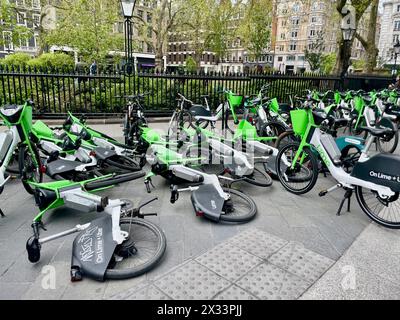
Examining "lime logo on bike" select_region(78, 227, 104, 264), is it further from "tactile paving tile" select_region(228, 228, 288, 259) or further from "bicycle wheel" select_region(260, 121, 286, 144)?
"bicycle wheel" select_region(260, 121, 286, 144)

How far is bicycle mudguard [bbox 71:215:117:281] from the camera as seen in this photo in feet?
7.58

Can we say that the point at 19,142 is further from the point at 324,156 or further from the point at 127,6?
the point at 127,6

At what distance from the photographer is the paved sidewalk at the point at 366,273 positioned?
2242 mm

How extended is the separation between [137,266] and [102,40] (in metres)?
14.4

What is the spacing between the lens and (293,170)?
14.4ft

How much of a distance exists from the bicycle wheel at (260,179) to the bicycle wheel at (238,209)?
1.70 feet

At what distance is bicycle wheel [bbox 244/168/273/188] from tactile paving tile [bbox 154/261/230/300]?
6.42ft

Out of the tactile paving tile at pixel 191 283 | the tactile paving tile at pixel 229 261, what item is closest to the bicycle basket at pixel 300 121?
the tactile paving tile at pixel 229 261

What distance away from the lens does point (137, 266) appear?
7.95 feet

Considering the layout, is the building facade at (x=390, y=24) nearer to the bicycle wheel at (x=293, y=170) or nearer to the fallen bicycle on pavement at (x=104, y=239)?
the bicycle wheel at (x=293, y=170)

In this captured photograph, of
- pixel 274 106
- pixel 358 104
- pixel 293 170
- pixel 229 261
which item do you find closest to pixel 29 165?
pixel 229 261

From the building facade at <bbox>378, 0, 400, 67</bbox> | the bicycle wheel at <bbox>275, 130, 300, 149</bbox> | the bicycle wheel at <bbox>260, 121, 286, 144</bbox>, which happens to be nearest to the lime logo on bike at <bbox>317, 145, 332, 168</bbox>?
the bicycle wheel at <bbox>275, 130, 300, 149</bbox>

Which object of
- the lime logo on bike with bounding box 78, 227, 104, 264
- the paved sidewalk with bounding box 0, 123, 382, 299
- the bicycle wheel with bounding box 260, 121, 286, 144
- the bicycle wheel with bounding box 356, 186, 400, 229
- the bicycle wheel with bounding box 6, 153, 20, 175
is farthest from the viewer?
the bicycle wheel with bounding box 260, 121, 286, 144
